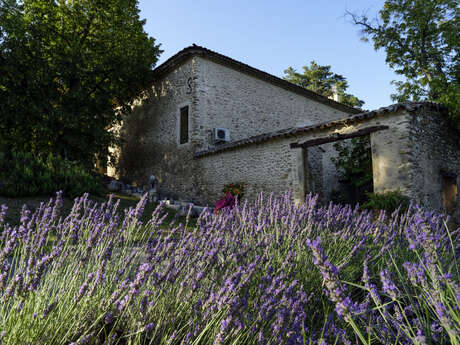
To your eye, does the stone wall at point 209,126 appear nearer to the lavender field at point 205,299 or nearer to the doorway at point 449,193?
the doorway at point 449,193

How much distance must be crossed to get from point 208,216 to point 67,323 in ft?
5.35

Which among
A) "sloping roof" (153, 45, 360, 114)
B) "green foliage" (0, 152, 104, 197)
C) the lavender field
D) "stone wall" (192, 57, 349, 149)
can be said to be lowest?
the lavender field

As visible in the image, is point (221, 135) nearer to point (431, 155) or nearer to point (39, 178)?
point (39, 178)

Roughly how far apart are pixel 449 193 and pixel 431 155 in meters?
1.71

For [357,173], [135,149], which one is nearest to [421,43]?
[357,173]

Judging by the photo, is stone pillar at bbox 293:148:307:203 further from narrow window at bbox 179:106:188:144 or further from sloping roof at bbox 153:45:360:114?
sloping roof at bbox 153:45:360:114

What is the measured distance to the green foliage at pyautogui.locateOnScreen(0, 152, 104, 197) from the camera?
7934 mm

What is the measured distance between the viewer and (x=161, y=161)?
13.4 metres

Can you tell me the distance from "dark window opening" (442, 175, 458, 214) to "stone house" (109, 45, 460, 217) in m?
0.03

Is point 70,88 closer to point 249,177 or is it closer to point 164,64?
point 164,64

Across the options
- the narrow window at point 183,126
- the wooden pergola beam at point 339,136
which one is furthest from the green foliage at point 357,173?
the narrow window at point 183,126

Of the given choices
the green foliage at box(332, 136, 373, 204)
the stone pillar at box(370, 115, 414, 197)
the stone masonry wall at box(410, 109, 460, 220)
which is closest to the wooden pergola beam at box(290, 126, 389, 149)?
the stone pillar at box(370, 115, 414, 197)

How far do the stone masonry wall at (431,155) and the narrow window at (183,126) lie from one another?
7.61 meters

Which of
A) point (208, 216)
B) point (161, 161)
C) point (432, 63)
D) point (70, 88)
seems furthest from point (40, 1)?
point (432, 63)
